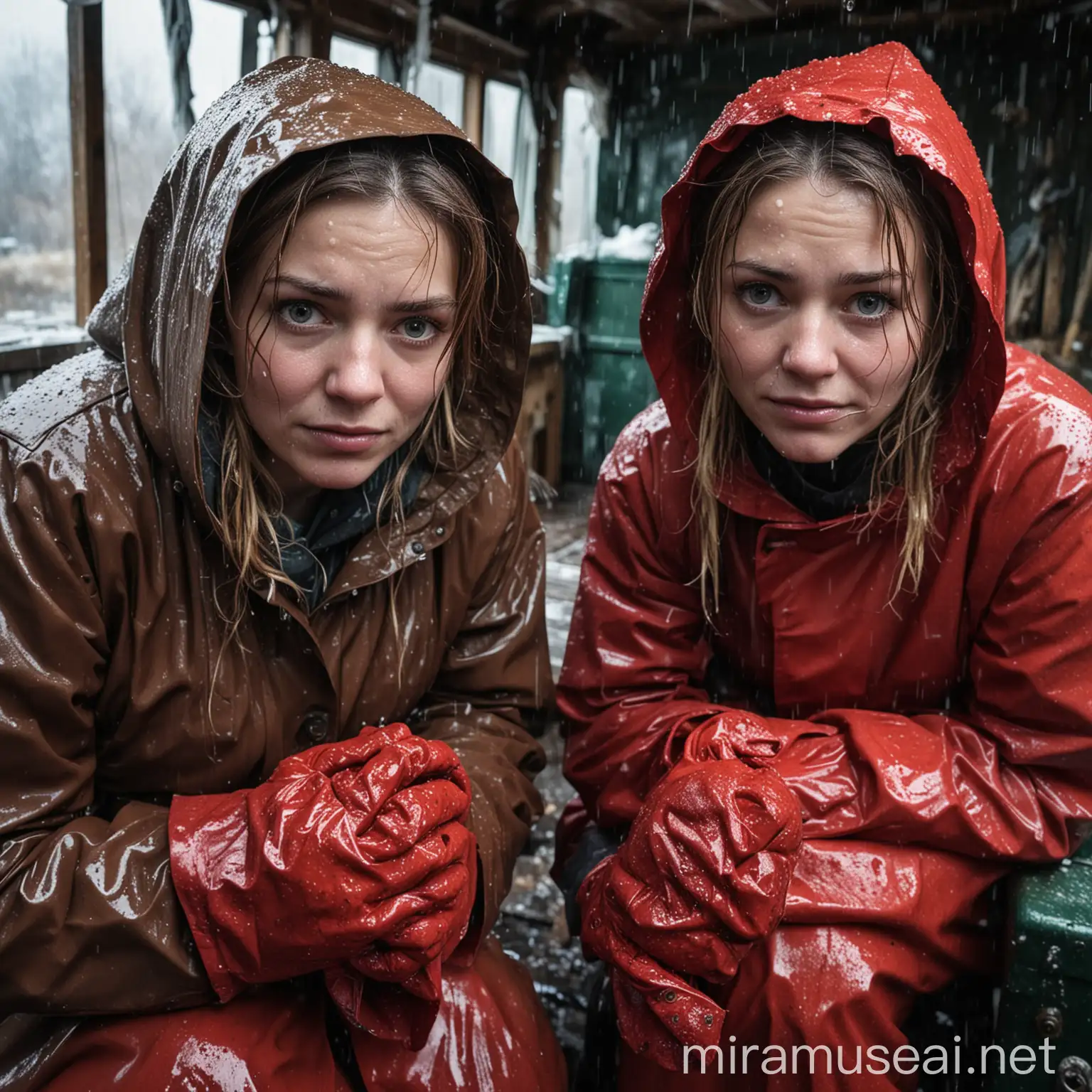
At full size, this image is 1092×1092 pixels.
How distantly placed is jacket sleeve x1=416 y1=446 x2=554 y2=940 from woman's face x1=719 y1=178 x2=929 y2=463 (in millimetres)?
481

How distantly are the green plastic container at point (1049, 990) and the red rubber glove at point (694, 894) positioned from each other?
0.33m

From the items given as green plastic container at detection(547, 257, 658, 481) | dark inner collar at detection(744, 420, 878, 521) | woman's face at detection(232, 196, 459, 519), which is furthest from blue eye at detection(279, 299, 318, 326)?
green plastic container at detection(547, 257, 658, 481)

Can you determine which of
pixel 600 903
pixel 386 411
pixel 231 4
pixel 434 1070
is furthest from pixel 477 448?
pixel 231 4

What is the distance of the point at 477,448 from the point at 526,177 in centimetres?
535

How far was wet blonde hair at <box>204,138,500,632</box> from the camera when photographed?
146cm

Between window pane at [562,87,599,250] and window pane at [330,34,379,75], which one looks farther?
window pane at [562,87,599,250]

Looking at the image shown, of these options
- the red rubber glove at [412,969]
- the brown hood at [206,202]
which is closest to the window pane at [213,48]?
the brown hood at [206,202]

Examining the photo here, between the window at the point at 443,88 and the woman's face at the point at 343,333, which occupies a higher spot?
the window at the point at 443,88

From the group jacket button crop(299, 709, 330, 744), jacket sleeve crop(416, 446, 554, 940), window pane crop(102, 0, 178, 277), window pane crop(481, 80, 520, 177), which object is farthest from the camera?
window pane crop(481, 80, 520, 177)

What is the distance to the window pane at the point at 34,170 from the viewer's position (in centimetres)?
369

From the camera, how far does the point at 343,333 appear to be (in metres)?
1.49

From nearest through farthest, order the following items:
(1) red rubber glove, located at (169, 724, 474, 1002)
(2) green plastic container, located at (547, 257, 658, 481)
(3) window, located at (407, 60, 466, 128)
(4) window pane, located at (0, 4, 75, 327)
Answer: (1) red rubber glove, located at (169, 724, 474, 1002) → (4) window pane, located at (0, 4, 75, 327) → (3) window, located at (407, 60, 466, 128) → (2) green plastic container, located at (547, 257, 658, 481)

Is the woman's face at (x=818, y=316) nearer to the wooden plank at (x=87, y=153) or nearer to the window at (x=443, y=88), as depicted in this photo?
the wooden plank at (x=87, y=153)

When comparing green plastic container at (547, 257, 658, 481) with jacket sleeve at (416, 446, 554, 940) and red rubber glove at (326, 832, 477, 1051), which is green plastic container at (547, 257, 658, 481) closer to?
jacket sleeve at (416, 446, 554, 940)
